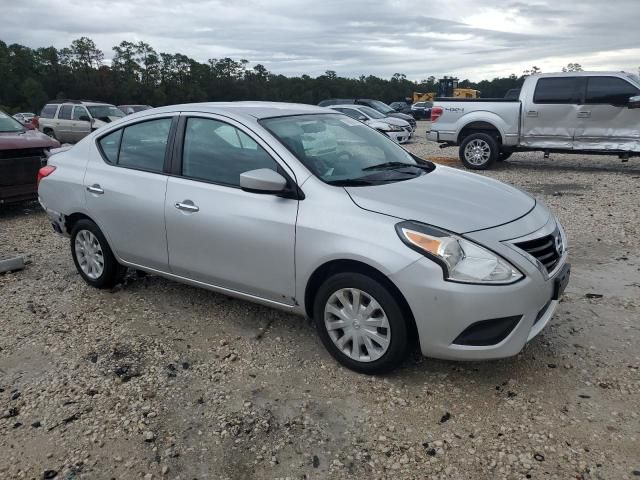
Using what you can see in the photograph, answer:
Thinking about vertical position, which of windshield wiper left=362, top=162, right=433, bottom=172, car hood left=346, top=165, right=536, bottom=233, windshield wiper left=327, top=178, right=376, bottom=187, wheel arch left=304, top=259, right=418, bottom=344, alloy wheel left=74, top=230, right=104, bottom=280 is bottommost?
alloy wheel left=74, top=230, right=104, bottom=280

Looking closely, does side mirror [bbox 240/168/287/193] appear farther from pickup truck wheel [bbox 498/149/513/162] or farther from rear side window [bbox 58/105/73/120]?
rear side window [bbox 58/105/73/120]

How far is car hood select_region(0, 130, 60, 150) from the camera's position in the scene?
803 centimetres

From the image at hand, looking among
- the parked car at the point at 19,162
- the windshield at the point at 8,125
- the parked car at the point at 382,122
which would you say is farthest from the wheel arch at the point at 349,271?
the parked car at the point at 382,122

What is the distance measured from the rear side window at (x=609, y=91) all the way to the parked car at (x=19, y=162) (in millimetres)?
9975

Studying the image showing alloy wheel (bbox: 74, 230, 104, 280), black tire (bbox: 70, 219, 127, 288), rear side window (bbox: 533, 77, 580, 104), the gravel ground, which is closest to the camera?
the gravel ground

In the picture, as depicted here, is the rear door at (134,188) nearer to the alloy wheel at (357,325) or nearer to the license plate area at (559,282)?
the alloy wheel at (357,325)

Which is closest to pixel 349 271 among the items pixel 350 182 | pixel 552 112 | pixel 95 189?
pixel 350 182

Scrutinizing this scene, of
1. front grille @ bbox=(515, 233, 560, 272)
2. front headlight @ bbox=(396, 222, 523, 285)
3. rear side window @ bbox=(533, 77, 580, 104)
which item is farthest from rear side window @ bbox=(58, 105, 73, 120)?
front grille @ bbox=(515, 233, 560, 272)

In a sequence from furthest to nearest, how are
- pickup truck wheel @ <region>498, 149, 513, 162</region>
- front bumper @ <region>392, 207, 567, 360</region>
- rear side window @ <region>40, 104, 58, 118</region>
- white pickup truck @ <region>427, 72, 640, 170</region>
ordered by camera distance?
rear side window @ <region>40, 104, 58, 118</region>, pickup truck wheel @ <region>498, 149, 513, 162</region>, white pickup truck @ <region>427, 72, 640, 170</region>, front bumper @ <region>392, 207, 567, 360</region>

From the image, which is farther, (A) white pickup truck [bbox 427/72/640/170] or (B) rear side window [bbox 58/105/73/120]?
(B) rear side window [bbox 58/105/73/120]

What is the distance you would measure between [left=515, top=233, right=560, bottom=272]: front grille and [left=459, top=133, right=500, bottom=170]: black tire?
8780 millimetres

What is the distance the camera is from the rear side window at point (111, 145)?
462 centimetres

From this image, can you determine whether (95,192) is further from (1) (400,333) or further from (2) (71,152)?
(1) (400,333)

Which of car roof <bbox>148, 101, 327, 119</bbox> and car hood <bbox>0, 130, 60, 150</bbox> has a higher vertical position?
car roof <bbox>148, 101, 327, 119</bbox>
